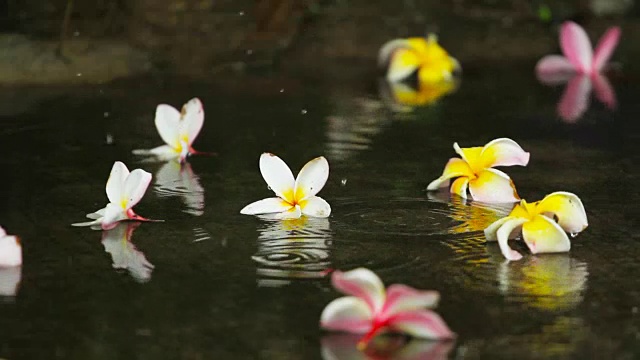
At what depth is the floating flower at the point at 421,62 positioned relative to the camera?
4.71 metres

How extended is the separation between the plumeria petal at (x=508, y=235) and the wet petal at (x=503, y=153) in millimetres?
346

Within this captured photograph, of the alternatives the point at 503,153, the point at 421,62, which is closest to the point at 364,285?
the point at 503,153

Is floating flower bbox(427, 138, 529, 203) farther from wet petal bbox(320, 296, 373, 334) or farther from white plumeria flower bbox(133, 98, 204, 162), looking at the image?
wet petal bbox(320, 296, 373, 334)

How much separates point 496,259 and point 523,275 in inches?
4.2

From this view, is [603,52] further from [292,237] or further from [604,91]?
[292,237]

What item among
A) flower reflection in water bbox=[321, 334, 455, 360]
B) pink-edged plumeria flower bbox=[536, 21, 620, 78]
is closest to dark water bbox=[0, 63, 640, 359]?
flower reflection in water bbox=[321, 334, 455, 360]

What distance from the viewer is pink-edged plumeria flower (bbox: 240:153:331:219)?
2607 mm

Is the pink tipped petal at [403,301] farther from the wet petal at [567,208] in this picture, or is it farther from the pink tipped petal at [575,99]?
the pink tipped petal at [575,99]

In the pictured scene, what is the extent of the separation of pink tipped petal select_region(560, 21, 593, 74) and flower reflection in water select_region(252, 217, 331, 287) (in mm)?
2250

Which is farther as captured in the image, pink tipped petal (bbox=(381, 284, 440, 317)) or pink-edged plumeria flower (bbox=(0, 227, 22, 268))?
pink-edged plumeria flower (bbox=(0, 227, 22, 268))

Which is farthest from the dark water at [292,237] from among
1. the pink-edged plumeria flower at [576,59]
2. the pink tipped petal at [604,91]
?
the pink-edged plumeria flower at [576,59]

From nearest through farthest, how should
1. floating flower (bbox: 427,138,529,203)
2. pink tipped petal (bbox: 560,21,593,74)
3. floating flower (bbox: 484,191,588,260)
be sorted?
floating flower (bbox: 484,191,588,260)
floating flower (bbox: 427,138,529,203)
pink tipped petal (bbox: 560,21,593,74)

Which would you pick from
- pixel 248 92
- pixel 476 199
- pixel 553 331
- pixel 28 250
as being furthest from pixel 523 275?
pixel 248 92

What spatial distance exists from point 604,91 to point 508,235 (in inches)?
89.5
